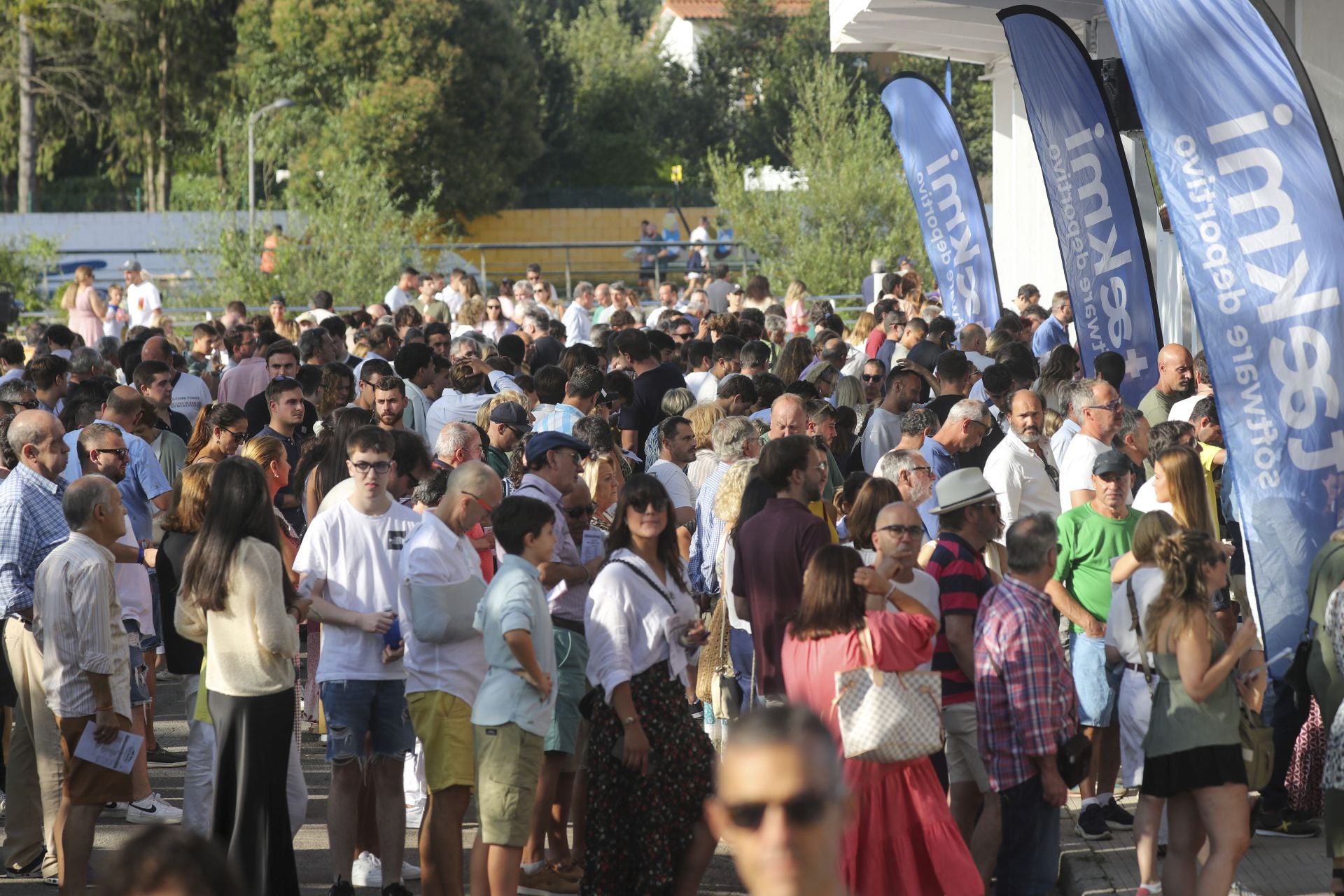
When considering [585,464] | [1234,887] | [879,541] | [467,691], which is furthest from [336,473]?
[1234,887]

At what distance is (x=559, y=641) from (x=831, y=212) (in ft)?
69.2

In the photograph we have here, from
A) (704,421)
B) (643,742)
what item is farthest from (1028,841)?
(704,421)

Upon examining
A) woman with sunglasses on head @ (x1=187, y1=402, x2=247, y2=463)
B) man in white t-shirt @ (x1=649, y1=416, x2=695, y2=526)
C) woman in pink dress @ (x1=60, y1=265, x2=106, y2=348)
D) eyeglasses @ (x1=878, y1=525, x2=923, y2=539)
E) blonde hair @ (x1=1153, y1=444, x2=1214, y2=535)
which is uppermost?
woman in pink dress @ (x1=60, y1=265, x2=106, y2=348)

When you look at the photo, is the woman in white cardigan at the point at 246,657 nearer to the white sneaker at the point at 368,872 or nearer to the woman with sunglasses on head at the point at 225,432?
the white sneaker at the point at 368,872

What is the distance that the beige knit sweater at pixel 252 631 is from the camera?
5.77 m

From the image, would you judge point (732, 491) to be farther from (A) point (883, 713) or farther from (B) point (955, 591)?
(A) point (883, 713)

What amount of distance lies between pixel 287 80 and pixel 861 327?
113 feet

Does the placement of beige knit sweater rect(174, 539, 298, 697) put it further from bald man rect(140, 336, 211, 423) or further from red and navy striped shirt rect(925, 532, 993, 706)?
bald man rect(140, 336, 211, 423)

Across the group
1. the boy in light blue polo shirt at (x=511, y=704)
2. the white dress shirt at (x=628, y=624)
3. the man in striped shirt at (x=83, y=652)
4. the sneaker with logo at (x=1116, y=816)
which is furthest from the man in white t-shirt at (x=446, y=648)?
the sneaker with logo at (x=1116, y=816)

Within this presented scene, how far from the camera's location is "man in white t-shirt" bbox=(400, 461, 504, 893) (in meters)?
6.00

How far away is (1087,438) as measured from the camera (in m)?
7.96

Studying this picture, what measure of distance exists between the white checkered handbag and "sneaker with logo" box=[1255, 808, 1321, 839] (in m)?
2.48

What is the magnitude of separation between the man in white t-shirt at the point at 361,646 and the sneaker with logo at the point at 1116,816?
321 cm

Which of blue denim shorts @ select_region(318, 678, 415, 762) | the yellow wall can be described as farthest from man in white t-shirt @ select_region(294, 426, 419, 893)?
the yellow wall
